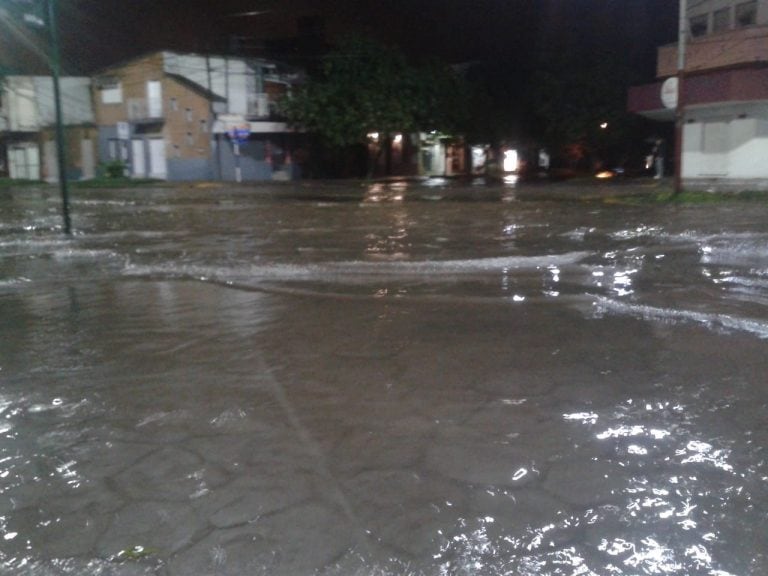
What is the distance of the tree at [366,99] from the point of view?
46625mm

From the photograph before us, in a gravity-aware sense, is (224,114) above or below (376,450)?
above

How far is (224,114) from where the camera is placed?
49844mm

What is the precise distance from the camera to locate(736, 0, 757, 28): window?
104ft

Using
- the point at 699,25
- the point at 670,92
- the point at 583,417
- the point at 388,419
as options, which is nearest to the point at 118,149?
the point at 699,25

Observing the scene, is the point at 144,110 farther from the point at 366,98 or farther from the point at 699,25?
the point at 699,25

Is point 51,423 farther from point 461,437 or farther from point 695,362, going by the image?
point 695,362

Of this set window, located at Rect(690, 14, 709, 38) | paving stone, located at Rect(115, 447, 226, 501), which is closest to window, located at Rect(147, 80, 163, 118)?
window, located at Rect(690, 14, 709, 38)

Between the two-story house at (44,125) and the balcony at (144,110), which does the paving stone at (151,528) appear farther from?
the two-story house at (44,125)

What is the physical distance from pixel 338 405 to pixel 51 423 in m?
1.96

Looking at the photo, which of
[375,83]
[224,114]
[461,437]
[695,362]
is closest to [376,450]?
[461,437]

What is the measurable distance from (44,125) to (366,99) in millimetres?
22915

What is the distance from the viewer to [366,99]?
46312 mm

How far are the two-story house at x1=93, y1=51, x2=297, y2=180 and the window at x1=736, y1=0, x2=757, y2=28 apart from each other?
25659mm

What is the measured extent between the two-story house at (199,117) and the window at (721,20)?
24.5 m
